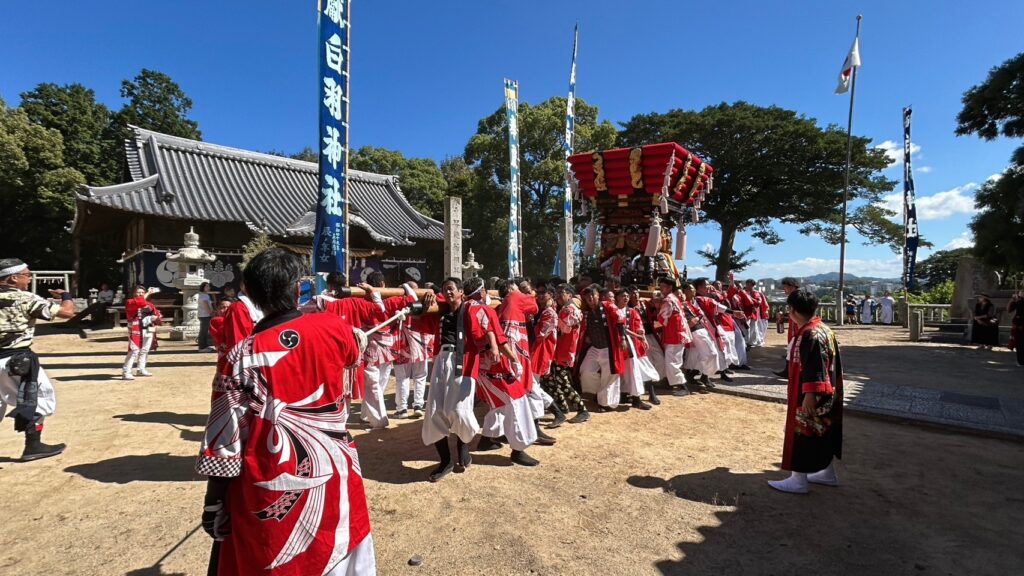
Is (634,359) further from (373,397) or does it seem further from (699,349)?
(373,397)

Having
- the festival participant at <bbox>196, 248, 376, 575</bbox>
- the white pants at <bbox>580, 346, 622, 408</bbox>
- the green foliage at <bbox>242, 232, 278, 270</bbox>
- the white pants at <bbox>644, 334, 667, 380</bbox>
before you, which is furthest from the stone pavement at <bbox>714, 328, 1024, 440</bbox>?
the green foliage at <bbox>242, 232, 278, 270</bbox>

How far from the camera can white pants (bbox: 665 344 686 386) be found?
705 centimetres

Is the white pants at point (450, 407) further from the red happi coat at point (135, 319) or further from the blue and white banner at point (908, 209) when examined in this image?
the blue and white banner at point (908, 209)

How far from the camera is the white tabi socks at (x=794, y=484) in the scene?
12.1 feet

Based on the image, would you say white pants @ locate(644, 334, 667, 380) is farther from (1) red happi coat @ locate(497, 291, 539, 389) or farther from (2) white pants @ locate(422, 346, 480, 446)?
(2) white pants @ locate(422, 346, 480, 446)

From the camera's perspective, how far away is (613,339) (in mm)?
6062

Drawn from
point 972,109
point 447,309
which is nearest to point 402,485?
point 447,309

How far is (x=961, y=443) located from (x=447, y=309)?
18.2 feet

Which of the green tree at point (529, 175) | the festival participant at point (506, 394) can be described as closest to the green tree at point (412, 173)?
the green tree at point (529, 175)

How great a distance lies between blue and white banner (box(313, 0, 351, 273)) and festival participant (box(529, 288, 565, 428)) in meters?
3.56

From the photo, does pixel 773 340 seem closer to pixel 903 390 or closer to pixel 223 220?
pixel 903 390

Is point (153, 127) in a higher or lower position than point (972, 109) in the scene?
higher

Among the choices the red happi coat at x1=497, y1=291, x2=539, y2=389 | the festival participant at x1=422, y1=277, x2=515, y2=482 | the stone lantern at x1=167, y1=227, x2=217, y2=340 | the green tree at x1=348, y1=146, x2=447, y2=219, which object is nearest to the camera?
the festival participant at x1=422, y1=277, x2=515, y2=482

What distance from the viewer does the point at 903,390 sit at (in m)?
6.87
